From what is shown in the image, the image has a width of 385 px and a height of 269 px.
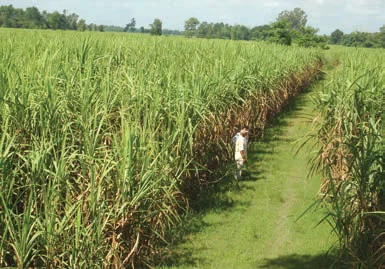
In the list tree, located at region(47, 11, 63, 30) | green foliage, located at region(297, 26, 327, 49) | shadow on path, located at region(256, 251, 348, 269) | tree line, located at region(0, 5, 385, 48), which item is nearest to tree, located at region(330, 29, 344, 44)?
tree line, located at region(0, 5, 385, 48)

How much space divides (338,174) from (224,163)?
97.3 inches

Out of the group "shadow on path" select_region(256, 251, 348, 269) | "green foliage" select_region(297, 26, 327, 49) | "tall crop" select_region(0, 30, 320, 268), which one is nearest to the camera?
"tall crop" select_region(0, 30, 320, 268)

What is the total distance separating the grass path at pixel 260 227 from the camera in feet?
19.6

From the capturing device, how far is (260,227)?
7.02 m

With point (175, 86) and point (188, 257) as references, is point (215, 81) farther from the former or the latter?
point (188, 257)

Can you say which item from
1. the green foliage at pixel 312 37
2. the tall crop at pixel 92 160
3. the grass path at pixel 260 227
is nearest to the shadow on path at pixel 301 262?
the grass path at pixel 260 227

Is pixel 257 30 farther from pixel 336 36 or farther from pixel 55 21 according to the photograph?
pixel 55 21

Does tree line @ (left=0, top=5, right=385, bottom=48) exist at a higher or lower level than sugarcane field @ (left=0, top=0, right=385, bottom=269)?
higher

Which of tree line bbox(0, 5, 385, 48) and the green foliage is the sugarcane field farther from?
the green foliage

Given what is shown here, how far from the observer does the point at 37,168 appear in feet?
15.0

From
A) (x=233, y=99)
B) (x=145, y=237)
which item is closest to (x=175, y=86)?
(x=233, y=99)

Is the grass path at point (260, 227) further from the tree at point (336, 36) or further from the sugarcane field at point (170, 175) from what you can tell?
the tree at point (336, 36)

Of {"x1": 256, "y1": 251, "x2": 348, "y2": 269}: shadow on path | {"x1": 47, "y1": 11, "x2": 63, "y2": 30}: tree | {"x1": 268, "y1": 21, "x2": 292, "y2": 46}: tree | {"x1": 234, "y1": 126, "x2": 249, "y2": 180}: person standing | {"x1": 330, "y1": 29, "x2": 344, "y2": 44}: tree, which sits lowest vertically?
{"x1": 256, "y1": 251, "x2": 348, "y2": 269}: shadow on path

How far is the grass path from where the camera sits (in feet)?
19.6
